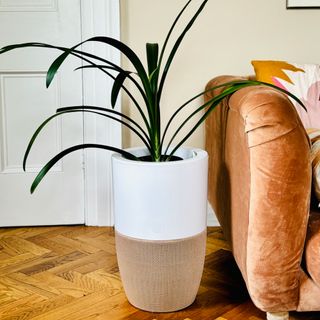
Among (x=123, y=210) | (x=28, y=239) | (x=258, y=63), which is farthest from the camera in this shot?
(x=28, y=239)

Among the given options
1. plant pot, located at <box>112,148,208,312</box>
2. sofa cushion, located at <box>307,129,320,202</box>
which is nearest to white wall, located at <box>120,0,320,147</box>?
plant pot, located at <box>112,148,208,312</box>

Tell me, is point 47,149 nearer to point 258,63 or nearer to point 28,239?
point 28,239

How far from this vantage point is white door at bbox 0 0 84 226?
2230 millimetres

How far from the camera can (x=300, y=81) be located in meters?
2.02

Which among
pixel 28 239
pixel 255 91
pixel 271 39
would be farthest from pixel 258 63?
pixel 28 239

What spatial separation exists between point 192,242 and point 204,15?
1.08m

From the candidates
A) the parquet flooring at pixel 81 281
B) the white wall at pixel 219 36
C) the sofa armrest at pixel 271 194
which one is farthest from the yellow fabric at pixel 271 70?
the parquet flooring at pixel 81 281

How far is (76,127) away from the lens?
2.34 metres

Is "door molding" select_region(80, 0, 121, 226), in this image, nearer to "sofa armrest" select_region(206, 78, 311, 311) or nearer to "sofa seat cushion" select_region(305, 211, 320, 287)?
"sofa armrest" select_region(206, 78, 311, 311)

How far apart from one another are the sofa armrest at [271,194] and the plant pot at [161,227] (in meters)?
0.13

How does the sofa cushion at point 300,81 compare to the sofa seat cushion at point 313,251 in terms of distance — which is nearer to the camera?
the sofa seat cushion at point 313,251

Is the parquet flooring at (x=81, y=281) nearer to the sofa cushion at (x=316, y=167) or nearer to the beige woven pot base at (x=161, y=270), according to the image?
the beige woven pot base at (x=161, y=270)

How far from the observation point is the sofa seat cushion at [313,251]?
1433mm

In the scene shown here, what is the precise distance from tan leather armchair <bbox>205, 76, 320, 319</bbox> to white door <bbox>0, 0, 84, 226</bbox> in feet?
3.13
